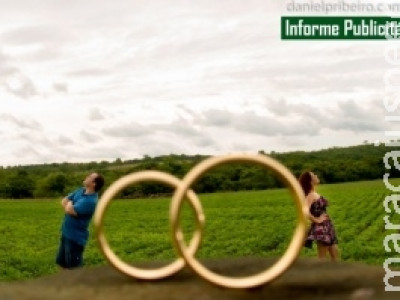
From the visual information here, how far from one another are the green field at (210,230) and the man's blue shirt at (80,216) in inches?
51.9

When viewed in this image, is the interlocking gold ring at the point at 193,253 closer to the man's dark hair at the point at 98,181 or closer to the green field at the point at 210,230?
the man's dark hair at the point at 98,181

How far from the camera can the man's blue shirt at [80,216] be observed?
12016 millimetres

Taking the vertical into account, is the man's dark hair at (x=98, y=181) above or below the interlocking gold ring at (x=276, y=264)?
above

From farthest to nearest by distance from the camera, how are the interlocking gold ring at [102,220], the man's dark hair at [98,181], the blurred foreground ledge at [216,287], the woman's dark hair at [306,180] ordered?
1. the woman's dark hair at [306,180]
2. the man's dark hair at [98,181]
3. the interlocking gold ring at [102,220]
4. the blurred foreground ledge at [216,287]

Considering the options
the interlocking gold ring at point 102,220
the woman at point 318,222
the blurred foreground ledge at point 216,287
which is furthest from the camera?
the woman at point 318,222

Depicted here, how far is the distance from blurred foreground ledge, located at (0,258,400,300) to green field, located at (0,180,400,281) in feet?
15.7

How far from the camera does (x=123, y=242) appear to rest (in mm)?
31141

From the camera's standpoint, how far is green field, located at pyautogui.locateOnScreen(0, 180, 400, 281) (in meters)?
25.1

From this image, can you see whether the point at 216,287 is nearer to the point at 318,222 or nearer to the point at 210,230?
the point at 318,222

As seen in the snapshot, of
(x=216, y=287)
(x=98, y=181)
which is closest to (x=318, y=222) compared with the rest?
(x=98, y=181)

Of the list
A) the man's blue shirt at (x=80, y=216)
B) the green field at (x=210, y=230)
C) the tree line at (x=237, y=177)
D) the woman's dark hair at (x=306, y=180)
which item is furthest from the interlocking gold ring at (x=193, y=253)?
the tree line at (x=237, y=177)

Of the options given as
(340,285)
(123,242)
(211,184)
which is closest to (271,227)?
(123,242)

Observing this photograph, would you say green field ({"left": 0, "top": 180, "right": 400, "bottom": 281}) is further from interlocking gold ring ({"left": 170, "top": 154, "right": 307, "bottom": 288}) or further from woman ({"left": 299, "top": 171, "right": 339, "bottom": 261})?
interlocking gold ring ({"left": 170, "top": 154, "right": 307, "bottom": 288})

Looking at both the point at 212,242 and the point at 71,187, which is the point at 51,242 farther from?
the point at 71,187
